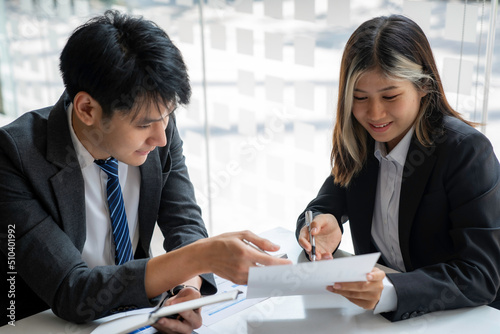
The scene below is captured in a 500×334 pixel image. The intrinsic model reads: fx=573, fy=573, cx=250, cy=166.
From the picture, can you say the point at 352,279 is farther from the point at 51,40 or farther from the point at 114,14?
the point at 51,40

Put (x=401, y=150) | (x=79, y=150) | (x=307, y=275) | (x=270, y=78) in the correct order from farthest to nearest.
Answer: (x=270, y=78), (x=401, y=150), (x=79, y=150), (x=307, y=275)

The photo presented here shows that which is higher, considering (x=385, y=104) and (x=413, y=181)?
(x=385, y=104)

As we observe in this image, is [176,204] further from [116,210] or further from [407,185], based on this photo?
[407,185]

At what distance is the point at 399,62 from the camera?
65.3 inches

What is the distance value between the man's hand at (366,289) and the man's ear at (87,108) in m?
0.75

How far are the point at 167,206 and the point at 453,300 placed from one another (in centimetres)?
94

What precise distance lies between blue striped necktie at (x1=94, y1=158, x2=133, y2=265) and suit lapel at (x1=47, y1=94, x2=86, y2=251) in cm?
10

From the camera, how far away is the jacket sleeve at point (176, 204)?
1.86m

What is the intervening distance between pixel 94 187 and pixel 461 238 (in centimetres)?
106

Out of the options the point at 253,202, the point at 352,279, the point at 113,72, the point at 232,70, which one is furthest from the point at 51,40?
the point at 352,279

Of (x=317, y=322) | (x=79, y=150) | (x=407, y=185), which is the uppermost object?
(x=79, y=150)

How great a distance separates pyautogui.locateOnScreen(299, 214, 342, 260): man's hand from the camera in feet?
5.70

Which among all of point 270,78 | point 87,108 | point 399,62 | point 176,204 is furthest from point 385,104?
point 270,78

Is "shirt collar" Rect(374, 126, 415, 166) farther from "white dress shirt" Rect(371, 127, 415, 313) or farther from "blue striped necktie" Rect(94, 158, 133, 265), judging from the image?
"blue striped necktie" Rect(94, 158, 133, 265)
